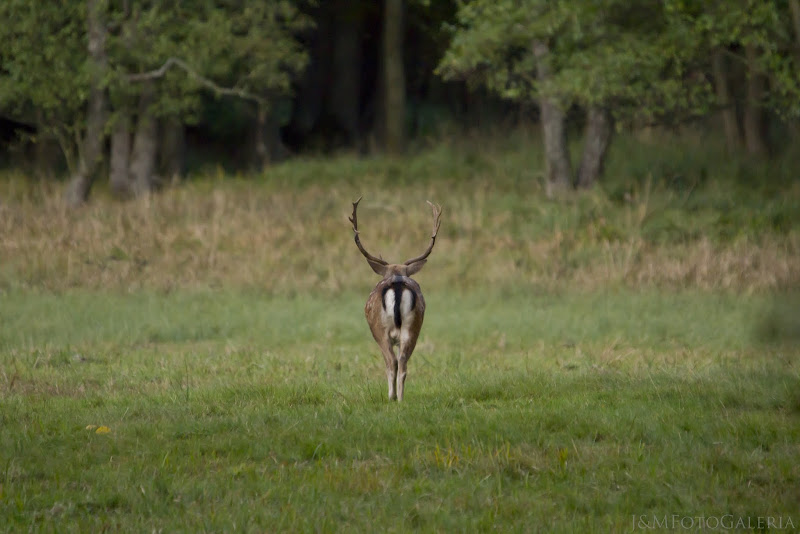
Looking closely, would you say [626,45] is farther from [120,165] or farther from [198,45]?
[120,165]

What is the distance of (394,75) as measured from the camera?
102 ft

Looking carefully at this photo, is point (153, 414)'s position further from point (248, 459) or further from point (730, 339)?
point (730, 339)

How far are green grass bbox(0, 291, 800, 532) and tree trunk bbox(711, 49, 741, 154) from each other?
439 inches

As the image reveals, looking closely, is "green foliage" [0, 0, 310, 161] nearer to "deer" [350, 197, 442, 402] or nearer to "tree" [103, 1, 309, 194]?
"tree" [103, 1, 309, 194]

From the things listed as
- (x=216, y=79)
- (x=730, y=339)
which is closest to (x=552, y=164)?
(x=216, y=79)

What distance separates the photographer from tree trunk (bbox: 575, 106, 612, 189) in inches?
950

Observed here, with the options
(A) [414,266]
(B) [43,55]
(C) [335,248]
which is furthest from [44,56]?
(A) [414,266]

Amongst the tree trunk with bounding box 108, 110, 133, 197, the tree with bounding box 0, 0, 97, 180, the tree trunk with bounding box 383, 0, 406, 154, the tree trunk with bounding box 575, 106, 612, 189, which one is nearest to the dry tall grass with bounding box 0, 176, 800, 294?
the tree trunk with bounding box 575, 106, 612, 189

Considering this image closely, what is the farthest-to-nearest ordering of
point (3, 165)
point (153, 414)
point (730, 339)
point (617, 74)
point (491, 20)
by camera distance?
point (3, 165) → point (491, 20) → point (617, 74) → point (730, 339) → point (153, 414)

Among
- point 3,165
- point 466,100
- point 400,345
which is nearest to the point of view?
point 400,345

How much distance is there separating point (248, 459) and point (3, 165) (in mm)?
26325

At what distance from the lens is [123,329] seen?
14438mm

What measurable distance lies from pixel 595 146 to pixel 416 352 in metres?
12.4

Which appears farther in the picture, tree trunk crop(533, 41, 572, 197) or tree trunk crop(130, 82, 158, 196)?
tree trunk crop(130, 82, 158, 196)
